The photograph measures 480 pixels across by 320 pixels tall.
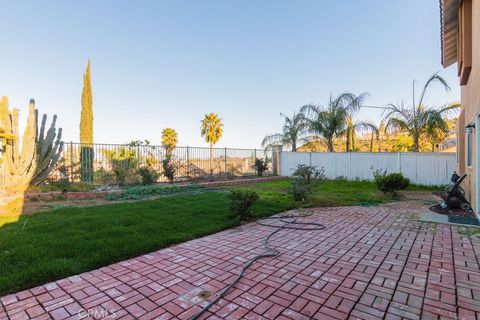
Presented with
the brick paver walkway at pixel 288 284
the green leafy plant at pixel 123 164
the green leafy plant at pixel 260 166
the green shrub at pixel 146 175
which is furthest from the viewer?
the green leafy plant at pixel 260 166

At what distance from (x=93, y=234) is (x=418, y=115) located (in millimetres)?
14050

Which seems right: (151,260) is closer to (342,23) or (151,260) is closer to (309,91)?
(342,23)

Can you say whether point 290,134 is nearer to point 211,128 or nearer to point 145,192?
point 211,128

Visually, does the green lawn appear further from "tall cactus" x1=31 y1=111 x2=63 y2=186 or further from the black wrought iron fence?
the black wrought iron fence

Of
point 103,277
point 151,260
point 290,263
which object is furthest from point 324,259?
point 103,277

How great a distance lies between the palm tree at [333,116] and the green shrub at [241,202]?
→ 11098 millimetres

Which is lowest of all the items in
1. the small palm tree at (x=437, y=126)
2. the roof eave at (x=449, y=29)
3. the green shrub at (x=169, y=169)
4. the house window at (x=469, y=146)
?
the green shrub at (x=169, y=169)

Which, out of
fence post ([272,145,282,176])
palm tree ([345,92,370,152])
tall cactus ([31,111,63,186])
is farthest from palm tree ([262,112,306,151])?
tall cactus ([31,111,63,186])

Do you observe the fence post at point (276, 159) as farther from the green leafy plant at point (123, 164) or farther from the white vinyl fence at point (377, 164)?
the green leafy plant at point (123, 164)

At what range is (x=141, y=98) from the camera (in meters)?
16.6

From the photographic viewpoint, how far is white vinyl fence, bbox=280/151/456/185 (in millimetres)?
11359

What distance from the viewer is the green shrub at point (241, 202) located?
5.59 meters

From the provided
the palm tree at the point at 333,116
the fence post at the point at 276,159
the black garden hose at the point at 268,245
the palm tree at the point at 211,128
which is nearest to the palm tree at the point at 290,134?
the fence post at the point at 276,159

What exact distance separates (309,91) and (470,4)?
36.5 ft
